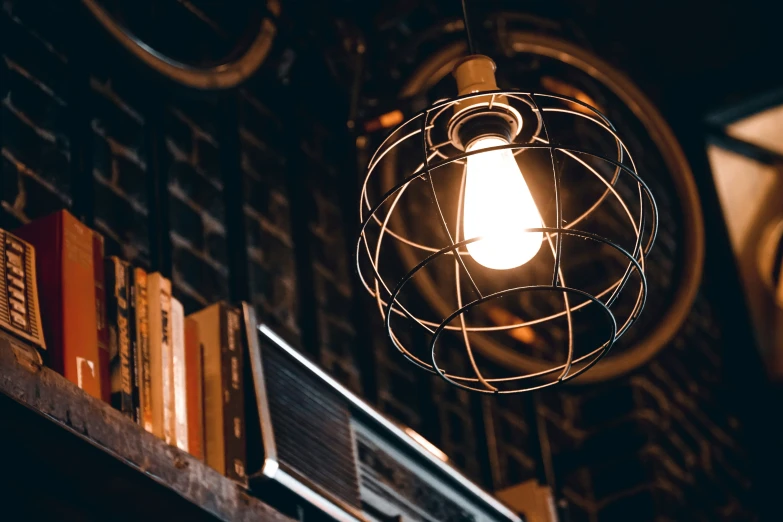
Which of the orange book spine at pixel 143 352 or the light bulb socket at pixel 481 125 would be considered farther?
the orange book spine at pixel 143 352

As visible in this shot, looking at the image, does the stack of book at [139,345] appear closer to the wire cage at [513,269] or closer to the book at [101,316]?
the book at [101,316]

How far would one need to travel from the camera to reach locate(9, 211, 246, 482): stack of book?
148 cm

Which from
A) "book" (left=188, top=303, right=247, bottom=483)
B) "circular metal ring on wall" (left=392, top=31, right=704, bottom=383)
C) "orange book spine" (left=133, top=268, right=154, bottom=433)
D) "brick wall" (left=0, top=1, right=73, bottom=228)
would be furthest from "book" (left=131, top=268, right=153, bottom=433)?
"circular metal ring on wall" (left=392, top=31, right=704, bottom=383)

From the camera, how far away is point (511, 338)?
10.3 feet

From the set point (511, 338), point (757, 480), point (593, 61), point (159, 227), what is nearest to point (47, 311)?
point (159, 227)

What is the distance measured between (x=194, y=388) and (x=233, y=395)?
67 mm

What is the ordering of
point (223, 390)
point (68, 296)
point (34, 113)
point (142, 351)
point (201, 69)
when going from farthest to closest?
point (201, 69) < point (34, 113) < point (223, 390) < point (142, 351) < point (68, 296)

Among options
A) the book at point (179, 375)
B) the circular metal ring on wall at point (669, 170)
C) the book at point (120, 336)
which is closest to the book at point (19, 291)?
the book at point (120, 336)

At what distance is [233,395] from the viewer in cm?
171

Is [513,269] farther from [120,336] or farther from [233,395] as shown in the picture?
[120,336]

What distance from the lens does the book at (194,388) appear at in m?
1.63

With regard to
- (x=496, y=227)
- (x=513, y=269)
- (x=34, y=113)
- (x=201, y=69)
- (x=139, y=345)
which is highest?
(x=513, y=269)

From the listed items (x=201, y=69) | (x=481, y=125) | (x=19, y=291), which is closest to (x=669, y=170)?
(x=201, y=69)

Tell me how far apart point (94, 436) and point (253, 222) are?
1158 millimetres
